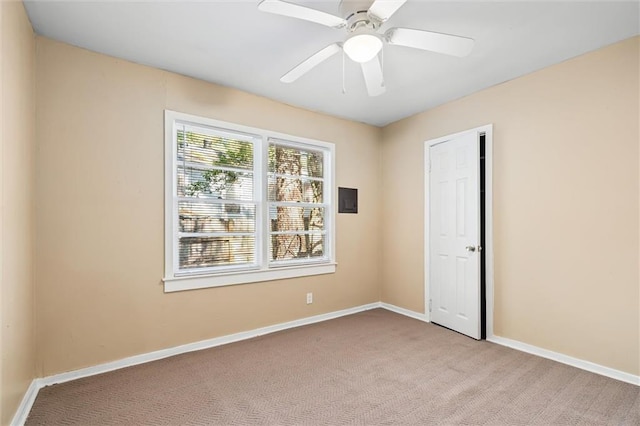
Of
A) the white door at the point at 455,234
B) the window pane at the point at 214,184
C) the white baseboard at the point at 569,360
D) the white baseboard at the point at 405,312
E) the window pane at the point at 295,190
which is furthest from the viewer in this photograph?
the white baseboard at the point at 405,312

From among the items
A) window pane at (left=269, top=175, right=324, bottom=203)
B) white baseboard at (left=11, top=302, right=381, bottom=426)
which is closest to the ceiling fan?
window pane at (left=269, top=175, right=324, bottom=203)

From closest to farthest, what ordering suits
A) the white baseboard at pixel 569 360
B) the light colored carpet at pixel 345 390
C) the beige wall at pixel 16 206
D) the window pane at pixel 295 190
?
the beige wall at pixel 16 206 < the light colored carpet at pixel 345 390 < the white baseboard at pixel 569 360 < the window pane at pixel 295 190

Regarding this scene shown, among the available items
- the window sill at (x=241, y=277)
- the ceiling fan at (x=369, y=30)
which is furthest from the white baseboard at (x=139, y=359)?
the ceiling fan at (x=369, y=30)

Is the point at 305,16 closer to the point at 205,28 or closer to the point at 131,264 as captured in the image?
the point at 205,28

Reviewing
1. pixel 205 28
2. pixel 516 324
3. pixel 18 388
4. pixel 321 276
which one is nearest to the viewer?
pixel 18 388

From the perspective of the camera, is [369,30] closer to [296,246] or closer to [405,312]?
[296,246]

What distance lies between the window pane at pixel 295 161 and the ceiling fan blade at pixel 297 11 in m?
1.94

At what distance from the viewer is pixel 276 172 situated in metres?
3.64

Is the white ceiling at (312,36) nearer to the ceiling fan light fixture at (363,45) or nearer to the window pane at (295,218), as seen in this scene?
the ceiling fan light fixture at (363,45)

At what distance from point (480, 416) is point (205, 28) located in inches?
122

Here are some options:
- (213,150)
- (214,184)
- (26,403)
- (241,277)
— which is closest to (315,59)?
(213,150)

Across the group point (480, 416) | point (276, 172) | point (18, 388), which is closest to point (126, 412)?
point (18, 388)

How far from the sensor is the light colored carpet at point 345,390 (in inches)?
77.9

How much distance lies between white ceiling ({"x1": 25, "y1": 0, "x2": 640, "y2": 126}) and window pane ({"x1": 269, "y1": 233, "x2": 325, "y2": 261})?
64.8 inches
